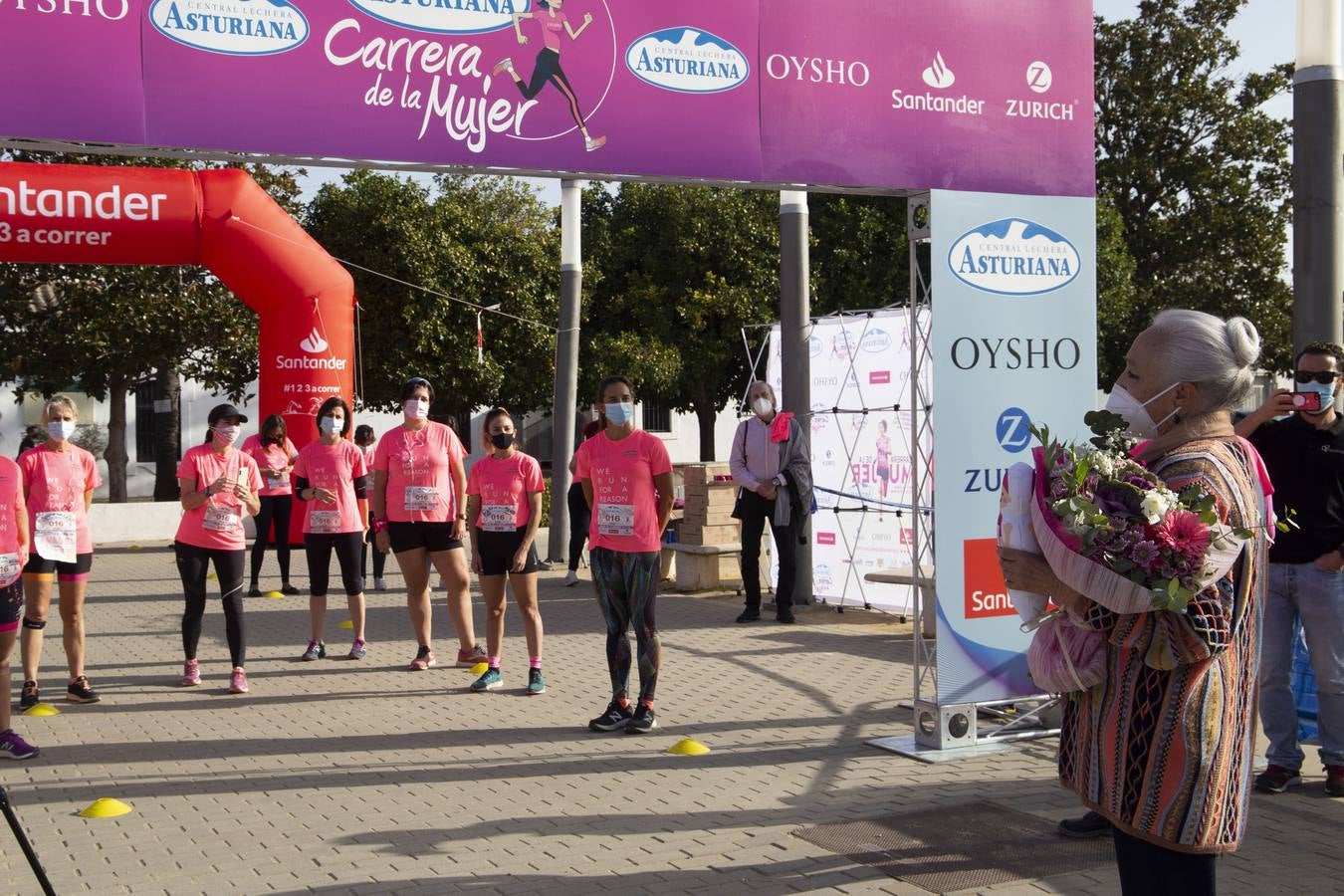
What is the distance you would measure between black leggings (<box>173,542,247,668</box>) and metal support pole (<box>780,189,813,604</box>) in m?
5.54

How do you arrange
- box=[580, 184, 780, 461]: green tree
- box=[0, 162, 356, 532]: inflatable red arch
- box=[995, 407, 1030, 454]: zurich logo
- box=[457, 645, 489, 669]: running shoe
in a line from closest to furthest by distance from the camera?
box=[995, 407, 1030, 454]: zurich logo
box=[457, 645, 489, 669]: running shoe
box=[0, 162, 356, 532]: inflatable red arch
box=[580, 184, 780, 461]: green tree

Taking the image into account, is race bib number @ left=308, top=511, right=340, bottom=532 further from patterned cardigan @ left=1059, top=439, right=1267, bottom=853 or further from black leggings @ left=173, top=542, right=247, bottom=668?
patterned cardigan @ left=1059, top=439, right=1267, bottom=853

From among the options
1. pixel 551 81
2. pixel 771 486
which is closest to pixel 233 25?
pixel 551 81

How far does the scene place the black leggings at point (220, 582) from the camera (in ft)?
28.1

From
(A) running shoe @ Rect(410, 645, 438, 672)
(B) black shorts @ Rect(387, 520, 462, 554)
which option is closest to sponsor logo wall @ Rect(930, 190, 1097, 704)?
(B) black shorts @ Rect(387, 520, 462, 554)

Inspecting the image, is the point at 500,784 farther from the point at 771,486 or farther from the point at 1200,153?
the point at 1200,153

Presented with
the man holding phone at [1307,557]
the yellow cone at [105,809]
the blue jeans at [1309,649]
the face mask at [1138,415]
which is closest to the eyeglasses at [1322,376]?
the man holding phone at [1307,557]

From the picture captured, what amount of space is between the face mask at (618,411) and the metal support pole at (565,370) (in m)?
8.61

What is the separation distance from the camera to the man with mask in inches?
460

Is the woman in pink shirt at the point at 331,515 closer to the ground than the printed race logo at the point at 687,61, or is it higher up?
closer to the ground

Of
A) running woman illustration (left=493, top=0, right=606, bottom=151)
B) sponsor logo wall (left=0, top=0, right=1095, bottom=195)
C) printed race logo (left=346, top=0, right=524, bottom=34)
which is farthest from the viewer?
running woman illustration (left=493, top=0, right=606, bottom=151)

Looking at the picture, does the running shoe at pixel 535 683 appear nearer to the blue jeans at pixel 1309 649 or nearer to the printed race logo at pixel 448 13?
the printed race logo at pixel 448 13

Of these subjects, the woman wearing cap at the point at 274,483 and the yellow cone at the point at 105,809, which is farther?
the woman wearing cap at the point at 274,483

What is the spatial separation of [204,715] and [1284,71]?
122ft
